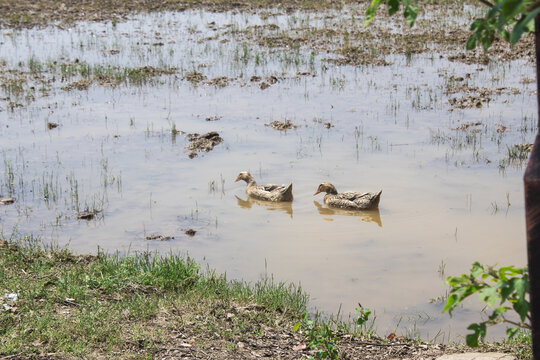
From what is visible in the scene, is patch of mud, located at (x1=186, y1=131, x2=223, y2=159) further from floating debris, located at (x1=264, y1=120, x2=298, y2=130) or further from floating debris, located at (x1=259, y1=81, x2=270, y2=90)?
floating debris, located at (x1=259, y1=81, x2=270, y2=90)

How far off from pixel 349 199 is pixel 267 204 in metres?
1.26

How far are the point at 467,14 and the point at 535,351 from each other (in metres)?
23.4

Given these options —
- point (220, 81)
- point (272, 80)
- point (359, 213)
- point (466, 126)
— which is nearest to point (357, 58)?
point (272, 80)

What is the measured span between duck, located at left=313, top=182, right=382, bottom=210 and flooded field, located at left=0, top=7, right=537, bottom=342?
0.17 metres

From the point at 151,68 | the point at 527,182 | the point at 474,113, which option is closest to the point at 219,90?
the point at 151,68

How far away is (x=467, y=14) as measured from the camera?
24.8 meters

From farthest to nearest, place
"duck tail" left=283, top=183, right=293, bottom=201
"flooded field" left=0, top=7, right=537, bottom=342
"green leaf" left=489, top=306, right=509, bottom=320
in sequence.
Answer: "duck tail" left=283, top=183, right=293, bottom=201 < "flooded field" left=0, top=7, right=537, bottom=342 < "green leaf" left=489, top=306, right=509, bottom=320

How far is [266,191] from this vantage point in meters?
10.9

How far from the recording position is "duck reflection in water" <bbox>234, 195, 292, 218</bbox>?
1071 cm

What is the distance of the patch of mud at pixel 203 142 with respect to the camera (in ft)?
42.9

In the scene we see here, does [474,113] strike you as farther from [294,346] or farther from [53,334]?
[53,334]

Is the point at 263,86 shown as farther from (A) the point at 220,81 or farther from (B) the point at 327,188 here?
(B) the point at 327,188

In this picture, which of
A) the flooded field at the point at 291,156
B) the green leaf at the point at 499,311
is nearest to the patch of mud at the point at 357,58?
the flooded field at the point at 291,156

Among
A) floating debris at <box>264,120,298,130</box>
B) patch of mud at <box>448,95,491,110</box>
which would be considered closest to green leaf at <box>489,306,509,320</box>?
floating debris at <box>264,120,298,130</box>
